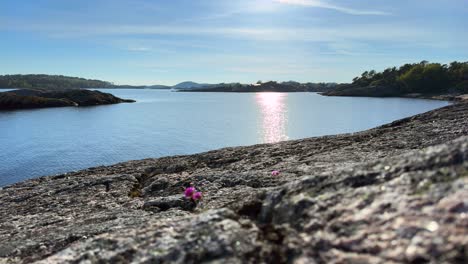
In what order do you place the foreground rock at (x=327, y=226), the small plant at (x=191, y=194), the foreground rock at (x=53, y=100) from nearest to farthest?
1. the foreground rock at (x=327, y=226)
2. the small plant at (x=191, y=194)
3. the foreground rock at (x=53, y=100)

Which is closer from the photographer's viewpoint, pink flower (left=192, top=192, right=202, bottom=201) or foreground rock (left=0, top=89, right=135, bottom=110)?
pink flower (left=192, top=192, right=202, bottom=201)

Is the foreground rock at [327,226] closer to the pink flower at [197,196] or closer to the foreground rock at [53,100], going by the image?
the pink flower at [197,196]

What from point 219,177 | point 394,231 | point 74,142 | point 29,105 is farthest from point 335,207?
point 29,105

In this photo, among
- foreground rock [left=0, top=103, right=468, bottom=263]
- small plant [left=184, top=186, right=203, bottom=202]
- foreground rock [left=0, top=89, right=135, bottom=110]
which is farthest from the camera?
foreground rock [left=0, top=89, right=135, bottom=110]

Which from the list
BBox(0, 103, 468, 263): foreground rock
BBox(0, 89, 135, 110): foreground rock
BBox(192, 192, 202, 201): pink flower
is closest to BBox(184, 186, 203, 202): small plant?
BBox(192, 192, 202, 201): pink flower

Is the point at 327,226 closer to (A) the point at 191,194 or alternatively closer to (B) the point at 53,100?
(A) the point at 191,194

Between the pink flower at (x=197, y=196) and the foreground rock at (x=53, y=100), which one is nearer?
Answer: the pink flower at (x=197, y=196)

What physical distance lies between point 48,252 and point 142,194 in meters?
7.84

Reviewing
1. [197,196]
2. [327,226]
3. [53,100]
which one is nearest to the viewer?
[327,226]

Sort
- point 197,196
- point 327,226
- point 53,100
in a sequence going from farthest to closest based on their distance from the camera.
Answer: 1. point 53,100
2. point 197,196
3. point 327,226

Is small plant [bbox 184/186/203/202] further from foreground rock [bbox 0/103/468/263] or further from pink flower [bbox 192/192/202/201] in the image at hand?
foreground rock [bbox 0/103/468/263]

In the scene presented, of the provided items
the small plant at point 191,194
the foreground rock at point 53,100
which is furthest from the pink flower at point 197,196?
the foreground rock at point 53,100

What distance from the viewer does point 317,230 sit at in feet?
17.2

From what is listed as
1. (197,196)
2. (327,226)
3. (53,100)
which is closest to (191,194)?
(197,196)
